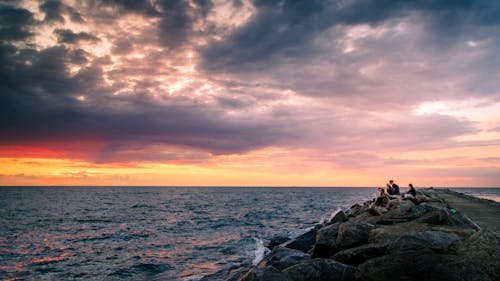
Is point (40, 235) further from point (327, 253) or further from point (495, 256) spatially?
point (495, 256)

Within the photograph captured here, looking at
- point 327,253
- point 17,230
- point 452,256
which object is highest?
point 452,256

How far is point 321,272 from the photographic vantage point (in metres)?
6.54

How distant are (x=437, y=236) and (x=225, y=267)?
413 inches

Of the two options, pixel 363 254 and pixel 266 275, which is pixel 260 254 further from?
pixel 266 275

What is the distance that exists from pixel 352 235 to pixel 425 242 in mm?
2969

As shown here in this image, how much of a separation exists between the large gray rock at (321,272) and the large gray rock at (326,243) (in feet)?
9.70

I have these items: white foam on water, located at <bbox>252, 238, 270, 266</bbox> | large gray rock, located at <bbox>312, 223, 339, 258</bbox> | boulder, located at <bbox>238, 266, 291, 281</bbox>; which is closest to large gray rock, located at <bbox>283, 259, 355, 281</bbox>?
boulder, located at <bbox>238, 266, 291, 281</bbox>

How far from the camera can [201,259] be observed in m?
16.5

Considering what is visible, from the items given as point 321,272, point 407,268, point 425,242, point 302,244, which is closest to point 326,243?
point 321,272

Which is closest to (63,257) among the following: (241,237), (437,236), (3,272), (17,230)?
(3,272)

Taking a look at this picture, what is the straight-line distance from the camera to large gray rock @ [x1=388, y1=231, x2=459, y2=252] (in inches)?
250

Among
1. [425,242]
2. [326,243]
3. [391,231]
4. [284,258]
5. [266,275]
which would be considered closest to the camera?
[266,275]

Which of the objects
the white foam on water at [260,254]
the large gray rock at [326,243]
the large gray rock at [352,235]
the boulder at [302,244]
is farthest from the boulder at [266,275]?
the white foam on water at [260,254]

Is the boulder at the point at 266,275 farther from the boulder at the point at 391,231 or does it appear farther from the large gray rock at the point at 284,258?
the boulder at the point at 391,231
